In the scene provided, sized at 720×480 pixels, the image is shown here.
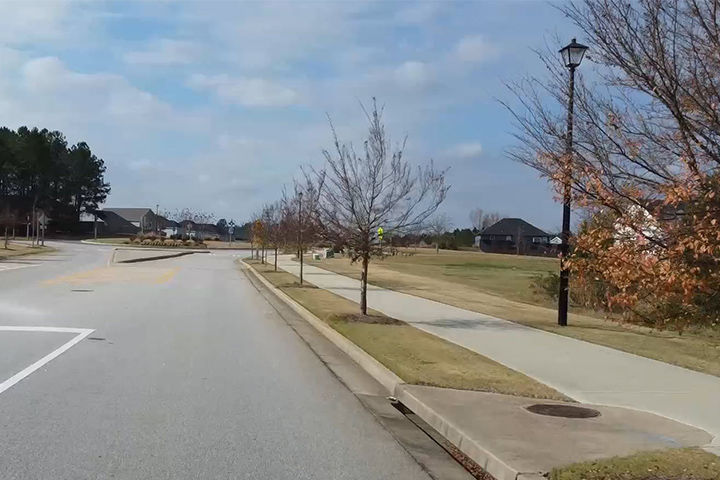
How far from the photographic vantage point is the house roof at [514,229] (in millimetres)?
129875

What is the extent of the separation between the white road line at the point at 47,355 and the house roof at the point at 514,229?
118 metres

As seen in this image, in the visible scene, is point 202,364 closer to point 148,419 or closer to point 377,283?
point 148,419

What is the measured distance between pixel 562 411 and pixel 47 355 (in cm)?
771

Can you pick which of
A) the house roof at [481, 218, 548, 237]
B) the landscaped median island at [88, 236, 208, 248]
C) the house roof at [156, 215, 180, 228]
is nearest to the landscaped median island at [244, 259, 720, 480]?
the landscaped median island at [88, 236, 208, 248]

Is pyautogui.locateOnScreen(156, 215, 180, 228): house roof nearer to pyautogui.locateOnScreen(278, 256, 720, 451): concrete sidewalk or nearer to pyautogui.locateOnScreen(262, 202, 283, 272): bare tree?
pyautogui.locateOnScreen(262, 202, 283, 272): bare tree

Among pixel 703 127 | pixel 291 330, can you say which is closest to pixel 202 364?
pixel 291 330

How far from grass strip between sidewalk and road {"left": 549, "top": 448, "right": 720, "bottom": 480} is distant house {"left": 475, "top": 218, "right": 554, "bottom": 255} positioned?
120 m

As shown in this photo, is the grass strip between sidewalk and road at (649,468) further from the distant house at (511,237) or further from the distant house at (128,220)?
the distant house at (128,220)

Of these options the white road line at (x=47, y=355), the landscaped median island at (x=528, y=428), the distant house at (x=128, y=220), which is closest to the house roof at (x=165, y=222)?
the distant house at (x=128, y=220)

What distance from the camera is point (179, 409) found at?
27.0 feet

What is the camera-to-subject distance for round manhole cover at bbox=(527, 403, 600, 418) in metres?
8.06

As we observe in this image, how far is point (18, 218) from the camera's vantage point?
10625cm

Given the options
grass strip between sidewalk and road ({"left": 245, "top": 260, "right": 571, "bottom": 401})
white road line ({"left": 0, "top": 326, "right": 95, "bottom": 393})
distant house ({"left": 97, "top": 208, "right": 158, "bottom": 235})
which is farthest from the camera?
distant house ({"left": 97, "top": 208, "right": 158, "bottom": 235})

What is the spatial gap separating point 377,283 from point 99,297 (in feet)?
49.2
